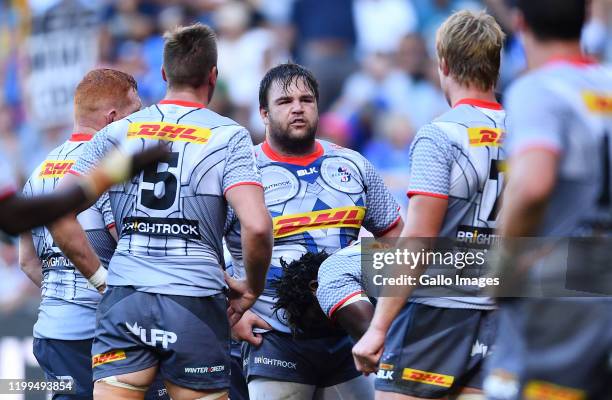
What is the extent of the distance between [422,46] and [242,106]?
248 centimetres

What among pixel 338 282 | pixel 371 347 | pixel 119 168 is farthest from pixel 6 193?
pixel 338 282

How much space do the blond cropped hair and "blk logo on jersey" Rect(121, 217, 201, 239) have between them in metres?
1.62

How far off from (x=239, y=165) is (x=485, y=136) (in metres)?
1.34

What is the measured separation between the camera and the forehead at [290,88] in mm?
7211

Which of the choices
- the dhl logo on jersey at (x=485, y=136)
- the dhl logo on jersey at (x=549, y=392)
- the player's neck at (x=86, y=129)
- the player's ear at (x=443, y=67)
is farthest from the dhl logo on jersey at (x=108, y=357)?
the dhl logo on jersey at (x=549, y=392)

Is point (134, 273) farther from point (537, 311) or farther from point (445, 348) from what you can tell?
point (537, 311)

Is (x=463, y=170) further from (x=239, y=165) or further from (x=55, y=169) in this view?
(x=55, y=169)

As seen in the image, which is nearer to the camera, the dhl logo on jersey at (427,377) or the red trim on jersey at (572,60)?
the red trim on jersey at (572,60)

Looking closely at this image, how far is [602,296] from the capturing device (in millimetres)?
3705

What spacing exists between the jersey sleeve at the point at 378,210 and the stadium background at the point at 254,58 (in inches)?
207

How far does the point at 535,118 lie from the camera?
12.0ft

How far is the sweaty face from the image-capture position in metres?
7.09

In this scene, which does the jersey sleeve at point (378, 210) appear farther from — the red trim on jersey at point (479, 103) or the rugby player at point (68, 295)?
the rugby player at point (68, 295)

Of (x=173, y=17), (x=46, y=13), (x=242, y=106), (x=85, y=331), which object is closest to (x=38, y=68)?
(x=46, y=13)
